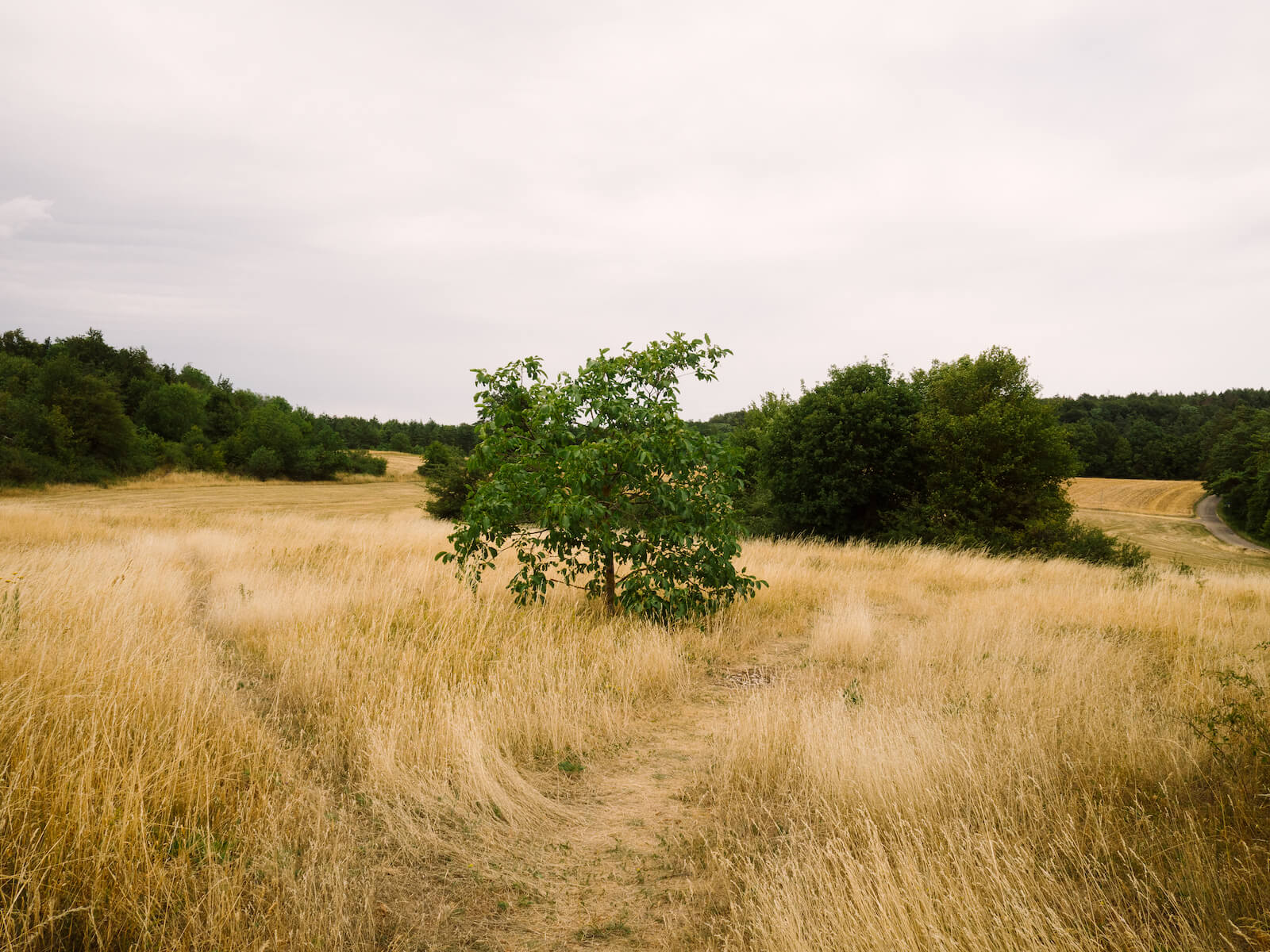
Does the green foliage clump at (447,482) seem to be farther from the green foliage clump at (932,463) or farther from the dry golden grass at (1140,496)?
the dry golden grass at (1140,496)

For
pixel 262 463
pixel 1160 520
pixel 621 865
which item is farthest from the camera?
pixel 262 463

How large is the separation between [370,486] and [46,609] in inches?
2074

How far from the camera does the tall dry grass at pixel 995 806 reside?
2.41 metres

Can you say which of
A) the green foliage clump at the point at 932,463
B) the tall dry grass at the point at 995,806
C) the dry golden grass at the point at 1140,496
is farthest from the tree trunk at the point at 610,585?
the dry golden grass at the point at 1140,496

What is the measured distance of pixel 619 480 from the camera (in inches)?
292

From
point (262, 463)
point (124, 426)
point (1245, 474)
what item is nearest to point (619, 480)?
point (124, 426)

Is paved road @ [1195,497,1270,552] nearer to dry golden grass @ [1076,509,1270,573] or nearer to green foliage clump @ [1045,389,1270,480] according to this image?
dry golden grass @ [1076,509,1270,573]

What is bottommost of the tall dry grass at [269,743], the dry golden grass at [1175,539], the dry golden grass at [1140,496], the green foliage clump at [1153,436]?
the dry golden grass at [1175,539]

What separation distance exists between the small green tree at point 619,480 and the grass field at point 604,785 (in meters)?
0.82

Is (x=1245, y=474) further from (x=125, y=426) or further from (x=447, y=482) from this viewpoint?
Result: (x=125, y=426)

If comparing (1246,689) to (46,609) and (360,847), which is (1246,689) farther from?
(46,609)

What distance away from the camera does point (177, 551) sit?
43.1ft

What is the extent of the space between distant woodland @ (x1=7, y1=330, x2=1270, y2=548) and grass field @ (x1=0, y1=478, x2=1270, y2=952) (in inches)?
294

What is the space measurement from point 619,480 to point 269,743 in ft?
14.8
